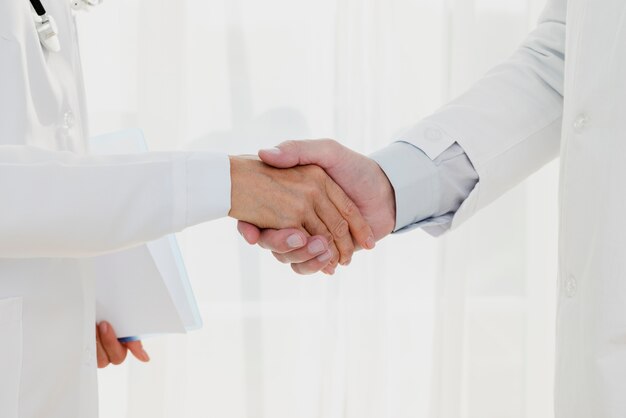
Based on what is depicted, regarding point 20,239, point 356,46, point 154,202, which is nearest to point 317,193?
point 154,202

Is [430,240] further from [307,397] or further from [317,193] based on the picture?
[317,193]

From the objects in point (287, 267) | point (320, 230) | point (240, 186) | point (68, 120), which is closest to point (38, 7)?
point (68, 120)

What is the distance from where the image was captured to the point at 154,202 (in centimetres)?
107

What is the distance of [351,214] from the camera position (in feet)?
4.92

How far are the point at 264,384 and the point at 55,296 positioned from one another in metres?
1.16

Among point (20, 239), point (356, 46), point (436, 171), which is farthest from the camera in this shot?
point (356, 46)

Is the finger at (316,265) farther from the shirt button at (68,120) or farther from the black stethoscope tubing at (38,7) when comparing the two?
the black stethoscope tubing at (38,7)

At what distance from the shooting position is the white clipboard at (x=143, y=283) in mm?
1410

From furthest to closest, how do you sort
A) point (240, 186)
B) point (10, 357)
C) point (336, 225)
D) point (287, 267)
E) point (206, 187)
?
point (287, 267)
point (336, 225)
point (240, 186)
point (206, 187)
point (10, 357)

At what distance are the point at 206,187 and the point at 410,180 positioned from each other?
1.60ft

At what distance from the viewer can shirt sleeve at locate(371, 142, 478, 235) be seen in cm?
145

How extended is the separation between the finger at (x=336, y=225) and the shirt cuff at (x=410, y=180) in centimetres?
10

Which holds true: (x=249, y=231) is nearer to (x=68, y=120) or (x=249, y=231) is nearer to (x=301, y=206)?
(x=301, y=206)

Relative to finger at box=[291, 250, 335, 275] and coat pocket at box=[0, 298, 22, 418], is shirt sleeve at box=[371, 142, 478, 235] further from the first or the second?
coat pocket at box=[0, 298, 22, 418]
